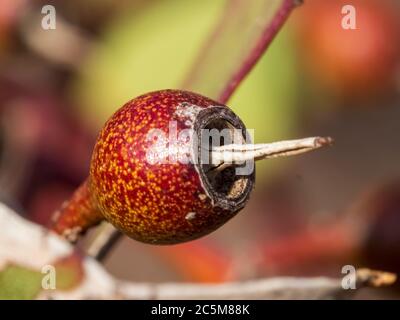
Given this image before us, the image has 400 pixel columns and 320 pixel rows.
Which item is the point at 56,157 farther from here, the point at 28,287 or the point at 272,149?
the point at 272,149

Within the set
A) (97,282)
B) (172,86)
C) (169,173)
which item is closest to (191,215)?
(169,173)

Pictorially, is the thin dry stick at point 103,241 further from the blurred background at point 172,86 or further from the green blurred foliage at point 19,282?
the blurred background at point 172,86

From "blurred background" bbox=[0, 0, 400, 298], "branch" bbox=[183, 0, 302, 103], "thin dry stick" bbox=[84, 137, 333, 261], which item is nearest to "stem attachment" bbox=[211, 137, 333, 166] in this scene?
"thin dry stick" bbox=[84, 137, 333, 261]

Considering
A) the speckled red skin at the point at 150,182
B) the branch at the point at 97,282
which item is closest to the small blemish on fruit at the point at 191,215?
the speckled red skin at the point at 150,182

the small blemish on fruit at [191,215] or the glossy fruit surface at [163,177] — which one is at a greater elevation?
the glossy fruit surface at [163,177]

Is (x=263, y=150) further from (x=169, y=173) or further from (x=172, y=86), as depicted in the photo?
(x=172, y=86)

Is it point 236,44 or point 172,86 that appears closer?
point 236,44

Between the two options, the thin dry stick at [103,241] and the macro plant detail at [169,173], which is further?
the thin dry stick at [103,241]
